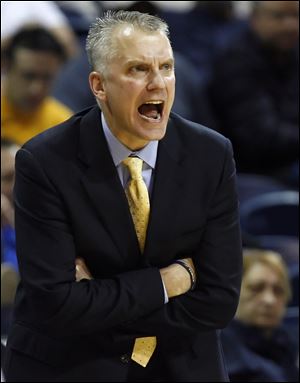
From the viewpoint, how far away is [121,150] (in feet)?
4.68

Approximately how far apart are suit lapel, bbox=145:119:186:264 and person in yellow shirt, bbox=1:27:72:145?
80 centimetres

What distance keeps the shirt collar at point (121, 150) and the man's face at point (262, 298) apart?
1262 mm

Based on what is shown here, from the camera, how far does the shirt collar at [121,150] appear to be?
1.43 metres

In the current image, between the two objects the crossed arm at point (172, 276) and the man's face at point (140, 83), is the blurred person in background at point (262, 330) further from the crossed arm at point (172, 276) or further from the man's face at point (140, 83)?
the man's face at point (140, 83)

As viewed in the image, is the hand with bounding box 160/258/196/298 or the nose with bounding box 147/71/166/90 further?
the hand with bounding box 160/258/196/298

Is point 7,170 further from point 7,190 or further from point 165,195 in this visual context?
point 165,195

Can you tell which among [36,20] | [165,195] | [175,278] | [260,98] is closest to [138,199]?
[165,195]

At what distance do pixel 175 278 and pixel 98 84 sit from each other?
337 millimetres

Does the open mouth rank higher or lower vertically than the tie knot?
higher

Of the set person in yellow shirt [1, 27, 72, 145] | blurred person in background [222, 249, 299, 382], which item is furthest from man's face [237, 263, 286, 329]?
person in yellow shirt [1, 27, 72, 145]

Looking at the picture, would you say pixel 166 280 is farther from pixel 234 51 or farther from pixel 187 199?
pixel 234 51

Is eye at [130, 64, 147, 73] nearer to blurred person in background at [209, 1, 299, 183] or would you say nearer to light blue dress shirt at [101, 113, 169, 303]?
light blue dress shirt at [101, 113, 169, 303]

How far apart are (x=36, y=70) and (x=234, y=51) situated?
25.1 inches

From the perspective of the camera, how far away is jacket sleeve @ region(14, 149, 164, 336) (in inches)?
54.9
